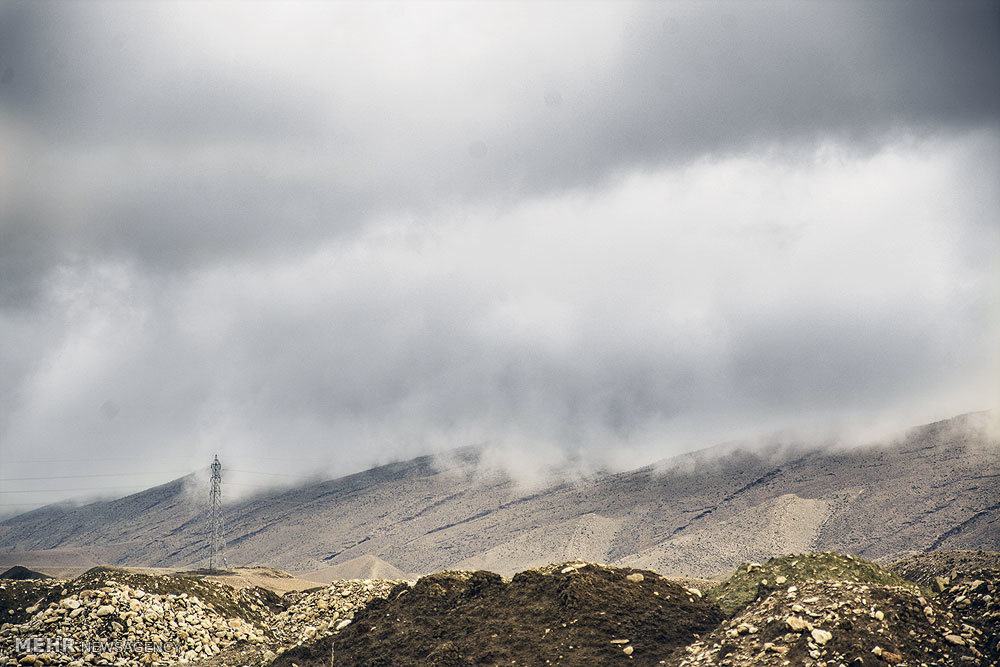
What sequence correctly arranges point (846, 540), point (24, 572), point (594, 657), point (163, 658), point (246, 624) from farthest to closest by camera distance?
point (846, 540)
point (24, 572)
point (246, 624)
point (163, 658)
point (594, 657)

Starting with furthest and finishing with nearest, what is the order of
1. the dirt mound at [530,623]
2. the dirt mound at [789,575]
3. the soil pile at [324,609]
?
the soil pile at [324,609] < the dirt mound at [789,575] < the dirt mound at [530,623]

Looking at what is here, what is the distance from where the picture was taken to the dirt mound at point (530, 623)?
2202 cm

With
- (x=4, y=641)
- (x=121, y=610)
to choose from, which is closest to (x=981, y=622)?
(x=121, y=610)

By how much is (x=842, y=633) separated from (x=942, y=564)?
A: 20.6 metres

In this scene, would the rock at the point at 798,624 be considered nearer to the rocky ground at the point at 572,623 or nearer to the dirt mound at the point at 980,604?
the rocky ground at the point at 572,623

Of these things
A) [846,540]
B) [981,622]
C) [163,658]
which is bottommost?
[846,540]

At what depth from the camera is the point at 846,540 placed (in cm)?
18888

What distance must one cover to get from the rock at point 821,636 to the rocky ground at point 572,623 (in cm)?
6

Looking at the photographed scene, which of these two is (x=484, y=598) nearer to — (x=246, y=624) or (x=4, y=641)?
(x=246, y=624)

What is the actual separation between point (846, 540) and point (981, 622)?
607 ft

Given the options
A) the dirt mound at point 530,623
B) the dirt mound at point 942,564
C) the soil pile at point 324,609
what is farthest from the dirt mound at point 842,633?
the dirt mound at point 942,564

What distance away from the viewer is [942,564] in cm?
3656

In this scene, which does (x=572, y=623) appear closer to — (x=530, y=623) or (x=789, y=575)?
(x=530, y=623)

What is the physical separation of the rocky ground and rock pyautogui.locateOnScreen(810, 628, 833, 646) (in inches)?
2.5
